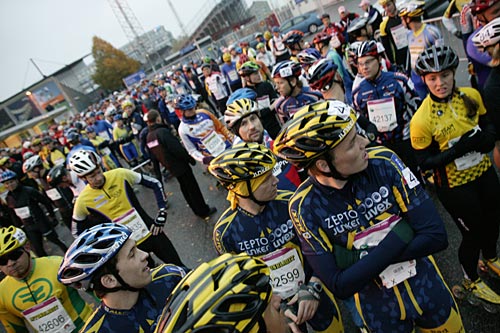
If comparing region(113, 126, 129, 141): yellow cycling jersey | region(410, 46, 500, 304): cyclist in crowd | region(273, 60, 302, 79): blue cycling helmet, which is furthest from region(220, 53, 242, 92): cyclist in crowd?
region(410, 46, 500, 304): cyclist in crowd

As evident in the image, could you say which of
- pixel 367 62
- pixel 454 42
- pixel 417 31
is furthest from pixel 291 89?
pixel 454 42

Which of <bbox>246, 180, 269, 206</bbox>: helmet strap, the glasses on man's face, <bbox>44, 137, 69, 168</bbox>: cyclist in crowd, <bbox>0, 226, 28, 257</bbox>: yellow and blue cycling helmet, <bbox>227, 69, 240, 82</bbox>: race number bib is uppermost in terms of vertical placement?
<bbox>44, 137, 69, 168</bbox>: cyclist in crowd

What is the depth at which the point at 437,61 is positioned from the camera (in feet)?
9.15

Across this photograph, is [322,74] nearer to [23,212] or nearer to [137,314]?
[137,314]

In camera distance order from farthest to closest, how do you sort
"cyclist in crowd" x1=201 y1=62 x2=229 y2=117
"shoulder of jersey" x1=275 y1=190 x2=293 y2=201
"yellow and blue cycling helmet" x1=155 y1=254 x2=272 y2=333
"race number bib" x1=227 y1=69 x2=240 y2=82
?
"race number bib" x1=227 y1=69 x2=240 y2=82 < "cyclist in crowd" x1=201 y1=62 x2=229 y2=117 < "shoulder of jersey" x1=275 y1=190 x2=293 y2=201 < "yellow and blue cycling helmet" x1=155 y1=254 x2=272 y2=333

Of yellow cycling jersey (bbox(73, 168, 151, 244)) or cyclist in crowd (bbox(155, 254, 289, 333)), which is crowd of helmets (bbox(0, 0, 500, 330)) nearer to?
yellow cycling jersey (bbox(73, 168, 151, 244))

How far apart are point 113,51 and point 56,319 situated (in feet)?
294

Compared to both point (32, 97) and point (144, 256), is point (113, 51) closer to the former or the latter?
point (32, 97)

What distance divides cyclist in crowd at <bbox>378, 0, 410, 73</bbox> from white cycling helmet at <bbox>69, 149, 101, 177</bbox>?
659 centimetres

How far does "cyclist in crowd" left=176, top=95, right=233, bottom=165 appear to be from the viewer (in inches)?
237

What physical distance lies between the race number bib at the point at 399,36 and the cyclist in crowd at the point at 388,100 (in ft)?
11.8

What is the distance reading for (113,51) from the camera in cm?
7938

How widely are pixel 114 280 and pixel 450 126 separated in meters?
3.13

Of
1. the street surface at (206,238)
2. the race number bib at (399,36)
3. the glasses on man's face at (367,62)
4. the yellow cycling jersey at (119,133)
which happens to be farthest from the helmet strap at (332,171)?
the yellow cycling jersey at (119,133)
